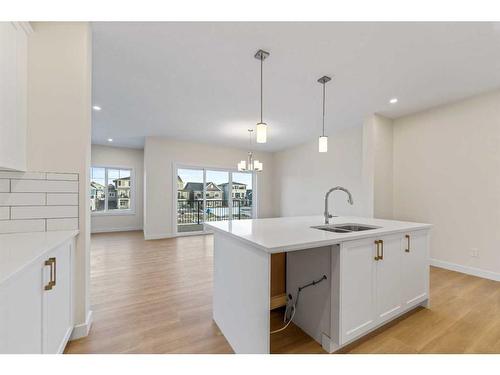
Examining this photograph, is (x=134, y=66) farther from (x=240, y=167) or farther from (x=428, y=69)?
(x=428, y=69)

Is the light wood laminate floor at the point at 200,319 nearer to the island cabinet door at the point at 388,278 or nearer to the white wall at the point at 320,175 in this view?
the island cabinet door at the point at 388,278

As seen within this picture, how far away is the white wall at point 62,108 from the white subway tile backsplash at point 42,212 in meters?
0.07

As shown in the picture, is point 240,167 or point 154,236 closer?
point 240,167

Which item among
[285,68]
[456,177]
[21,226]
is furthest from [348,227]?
[21,226]

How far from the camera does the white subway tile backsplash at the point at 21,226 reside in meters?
1.54

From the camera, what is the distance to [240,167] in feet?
15.4

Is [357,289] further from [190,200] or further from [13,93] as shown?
[190,200]

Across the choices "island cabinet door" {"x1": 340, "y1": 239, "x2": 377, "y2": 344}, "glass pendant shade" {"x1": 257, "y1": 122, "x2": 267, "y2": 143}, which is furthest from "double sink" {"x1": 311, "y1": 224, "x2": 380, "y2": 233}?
"glass pendant shade" {"x1": 257, "y1": 122, "x2": 267, "y2": 143}

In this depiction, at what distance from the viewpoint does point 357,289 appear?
158 centimetres

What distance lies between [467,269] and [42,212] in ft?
16.7

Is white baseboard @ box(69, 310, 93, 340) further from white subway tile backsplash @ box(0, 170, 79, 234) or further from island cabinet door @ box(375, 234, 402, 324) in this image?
island cabinet door @ box(375, 234, 402, 324)

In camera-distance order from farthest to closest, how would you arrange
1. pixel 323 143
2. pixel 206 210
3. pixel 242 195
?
pixel 242 195 → pixel 206 210 → pixel 323 143
